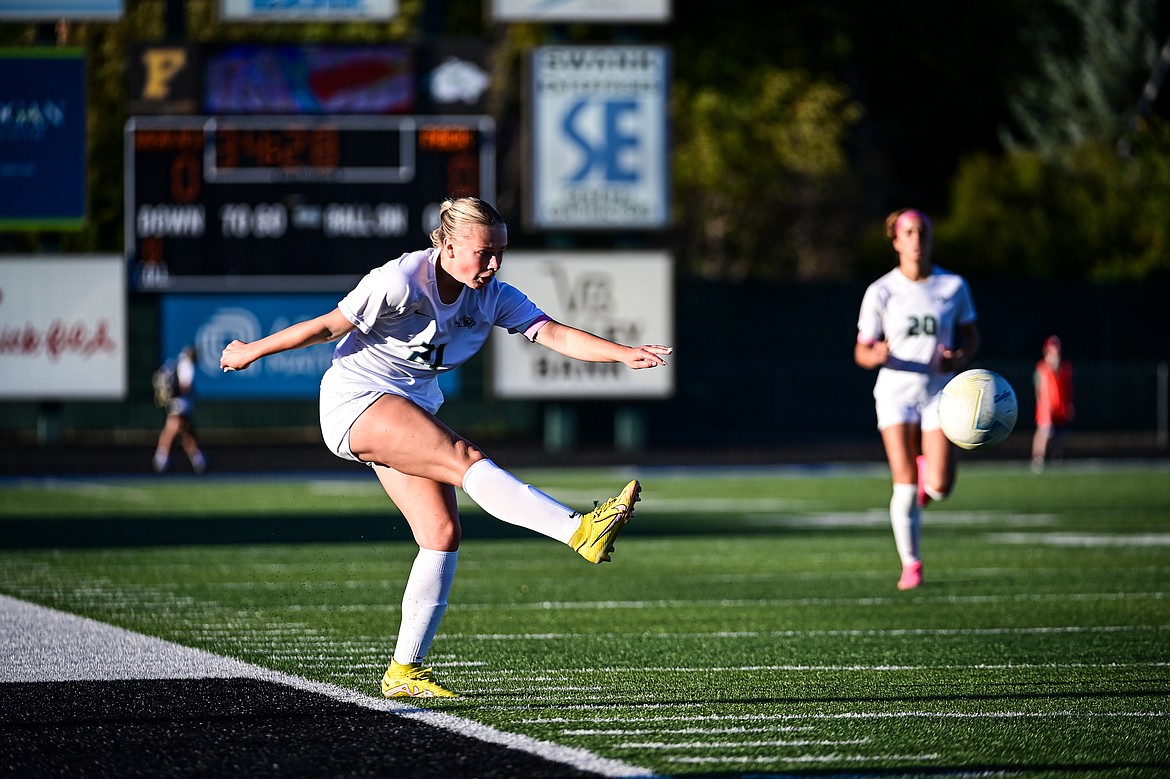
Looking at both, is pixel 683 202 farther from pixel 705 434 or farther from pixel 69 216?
pixel 69 216

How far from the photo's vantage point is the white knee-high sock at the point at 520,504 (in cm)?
650

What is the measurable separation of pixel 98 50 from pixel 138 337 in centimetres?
553

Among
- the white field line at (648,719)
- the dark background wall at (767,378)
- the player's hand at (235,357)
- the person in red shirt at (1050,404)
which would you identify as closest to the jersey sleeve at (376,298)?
the player's hand at (235,357)

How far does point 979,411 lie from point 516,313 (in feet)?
11.1

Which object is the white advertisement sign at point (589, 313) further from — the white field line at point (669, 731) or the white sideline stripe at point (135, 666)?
the white field line at point (669, 731)

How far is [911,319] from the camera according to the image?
1086 cm

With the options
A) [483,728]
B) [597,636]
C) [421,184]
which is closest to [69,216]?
[421,184]

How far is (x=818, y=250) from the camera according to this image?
44562 millimetres

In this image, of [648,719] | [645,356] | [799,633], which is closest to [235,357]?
[645,356]

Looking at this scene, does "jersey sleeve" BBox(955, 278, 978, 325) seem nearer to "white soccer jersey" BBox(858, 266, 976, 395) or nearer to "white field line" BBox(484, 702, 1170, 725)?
"white soccer jersey" BBox(858, 266, 976, 395)

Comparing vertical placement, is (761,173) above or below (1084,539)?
above

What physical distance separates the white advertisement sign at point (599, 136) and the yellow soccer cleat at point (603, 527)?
21248 millimetres

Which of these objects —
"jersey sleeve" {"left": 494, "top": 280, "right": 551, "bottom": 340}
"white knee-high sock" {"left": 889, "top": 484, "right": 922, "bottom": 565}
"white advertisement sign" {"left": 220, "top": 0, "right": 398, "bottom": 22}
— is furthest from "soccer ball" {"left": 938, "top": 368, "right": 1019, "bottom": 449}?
"white advertisement sign" {"left": 220, "top": 0, "right": 398, "bottom": 22}

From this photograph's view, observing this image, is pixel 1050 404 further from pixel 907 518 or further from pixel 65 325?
pixel 907 518
